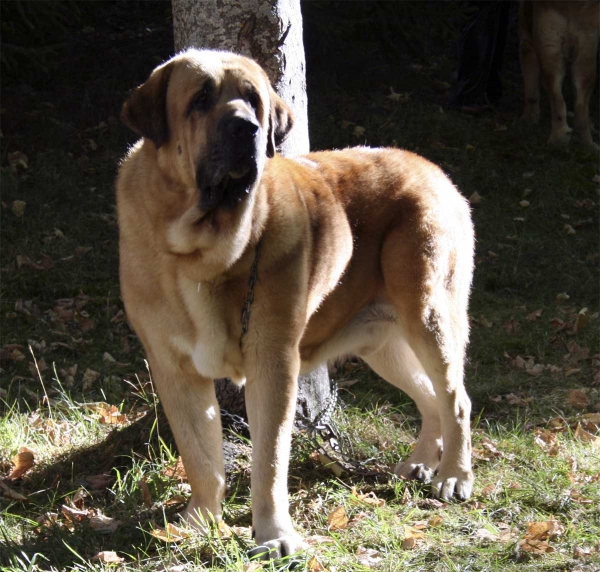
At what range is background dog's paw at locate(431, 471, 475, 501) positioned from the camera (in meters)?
4.00

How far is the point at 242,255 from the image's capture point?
3.42 meters

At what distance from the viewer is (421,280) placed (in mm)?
3986

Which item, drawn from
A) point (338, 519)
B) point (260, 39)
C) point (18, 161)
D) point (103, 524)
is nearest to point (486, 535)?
point (338, 519)

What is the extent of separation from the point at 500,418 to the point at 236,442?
5.45ft

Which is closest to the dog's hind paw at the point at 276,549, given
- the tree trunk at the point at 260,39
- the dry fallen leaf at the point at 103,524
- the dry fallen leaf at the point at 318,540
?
the dry fallen leaf at the point at 318,540

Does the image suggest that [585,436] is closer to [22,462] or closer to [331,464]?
[331,464]

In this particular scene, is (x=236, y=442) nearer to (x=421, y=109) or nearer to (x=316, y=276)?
(x=316, y=276)

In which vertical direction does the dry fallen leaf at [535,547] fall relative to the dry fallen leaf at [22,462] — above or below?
above

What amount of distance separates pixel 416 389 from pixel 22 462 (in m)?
1.94

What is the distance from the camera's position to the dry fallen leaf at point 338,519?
3.63 m

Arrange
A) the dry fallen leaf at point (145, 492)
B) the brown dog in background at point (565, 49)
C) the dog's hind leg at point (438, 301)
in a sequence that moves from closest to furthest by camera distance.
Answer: the dry fallen leaf at point (145, 492) < the dog's hind leg at point (438, 301) < the brown dog in background at point (565, 49)

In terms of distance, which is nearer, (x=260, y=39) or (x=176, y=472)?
(x=176, y=472)

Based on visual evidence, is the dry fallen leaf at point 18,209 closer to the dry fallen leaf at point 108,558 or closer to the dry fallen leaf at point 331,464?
the dry fallen leaf at point 331,464

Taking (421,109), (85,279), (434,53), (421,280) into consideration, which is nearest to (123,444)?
(421,280)
